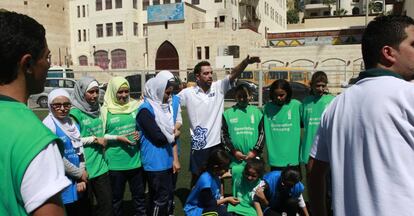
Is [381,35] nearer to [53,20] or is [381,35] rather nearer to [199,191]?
[199,191]

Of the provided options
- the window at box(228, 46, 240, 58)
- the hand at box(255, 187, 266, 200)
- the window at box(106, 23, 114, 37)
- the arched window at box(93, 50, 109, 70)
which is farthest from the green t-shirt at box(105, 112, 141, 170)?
the window at box(106, 23, 114, 37)

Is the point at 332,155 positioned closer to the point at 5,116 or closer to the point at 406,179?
the point at 406,179

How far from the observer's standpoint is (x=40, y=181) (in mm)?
1306

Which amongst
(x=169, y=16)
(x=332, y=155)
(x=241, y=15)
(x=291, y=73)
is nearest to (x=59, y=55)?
(x=169, y=16)

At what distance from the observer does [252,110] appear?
5.21m

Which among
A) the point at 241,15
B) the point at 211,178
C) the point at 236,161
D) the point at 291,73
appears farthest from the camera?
the point at 241,15

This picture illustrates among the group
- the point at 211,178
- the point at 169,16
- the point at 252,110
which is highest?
the point at 169,16

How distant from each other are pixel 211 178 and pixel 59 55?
184ft

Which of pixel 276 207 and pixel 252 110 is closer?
pixel 276 207

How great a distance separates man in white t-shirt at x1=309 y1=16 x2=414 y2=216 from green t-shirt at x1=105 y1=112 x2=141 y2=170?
3.08 meters

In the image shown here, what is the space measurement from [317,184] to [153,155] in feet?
8.66

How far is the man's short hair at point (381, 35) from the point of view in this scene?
69.4 inches

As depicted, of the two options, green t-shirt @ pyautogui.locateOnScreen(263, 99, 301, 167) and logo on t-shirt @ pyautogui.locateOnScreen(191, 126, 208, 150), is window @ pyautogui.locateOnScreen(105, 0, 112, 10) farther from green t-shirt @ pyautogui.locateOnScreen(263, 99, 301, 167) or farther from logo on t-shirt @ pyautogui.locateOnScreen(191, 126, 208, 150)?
green t-shirt @ pyautogui.locateOnScreen(263, 99, 301, 167)

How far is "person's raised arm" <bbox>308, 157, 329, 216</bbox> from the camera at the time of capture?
209 cm
